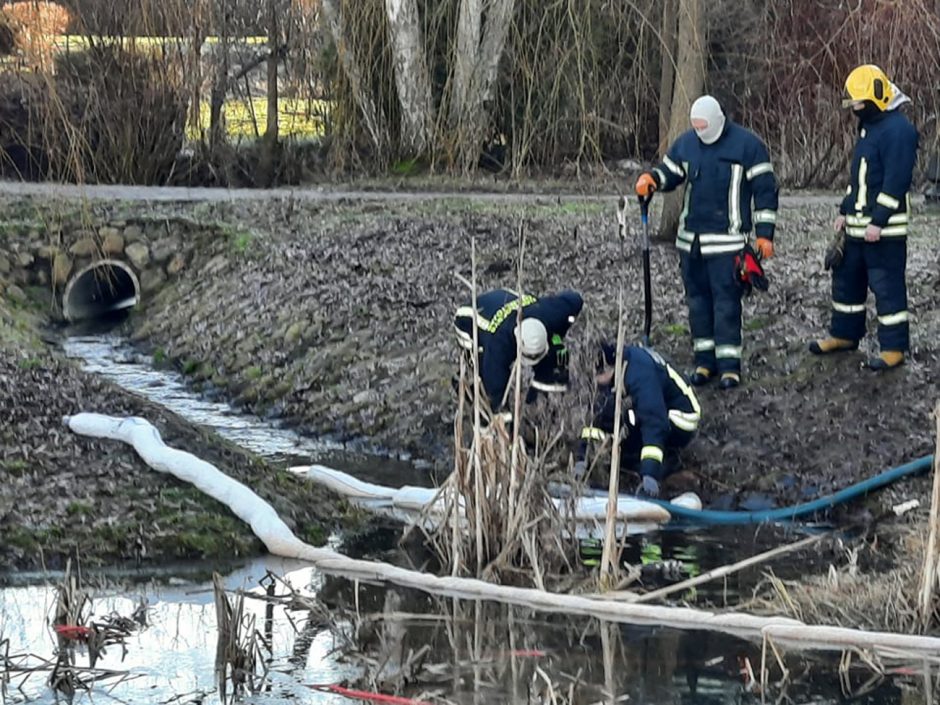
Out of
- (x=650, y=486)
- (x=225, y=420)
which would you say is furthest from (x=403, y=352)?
(x=650, y=486)

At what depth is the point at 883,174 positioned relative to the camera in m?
10.7

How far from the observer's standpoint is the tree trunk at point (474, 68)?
22.3 metres

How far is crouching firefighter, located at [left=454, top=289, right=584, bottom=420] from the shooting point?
1008 centimetres

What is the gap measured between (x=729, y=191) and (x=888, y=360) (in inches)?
61.5

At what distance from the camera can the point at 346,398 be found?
13.4m

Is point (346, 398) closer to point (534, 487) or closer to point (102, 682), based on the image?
point (534, 487)

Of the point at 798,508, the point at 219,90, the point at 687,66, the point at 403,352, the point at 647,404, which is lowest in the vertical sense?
the point at 798,508

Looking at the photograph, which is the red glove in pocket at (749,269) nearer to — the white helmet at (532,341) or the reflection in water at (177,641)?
the white helmet at (532,341)

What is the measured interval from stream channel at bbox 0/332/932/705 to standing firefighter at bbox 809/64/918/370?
2.52m

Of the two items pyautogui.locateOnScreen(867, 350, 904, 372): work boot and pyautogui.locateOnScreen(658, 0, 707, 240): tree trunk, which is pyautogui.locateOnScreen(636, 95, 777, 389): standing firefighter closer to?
pyautogui.locateOnScreen(867, 350, 904, 372): work boot

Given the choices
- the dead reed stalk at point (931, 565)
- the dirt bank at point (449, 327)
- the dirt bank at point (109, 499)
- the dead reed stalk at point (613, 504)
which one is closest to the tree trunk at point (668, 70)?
the dirt bank at point (449, 327)

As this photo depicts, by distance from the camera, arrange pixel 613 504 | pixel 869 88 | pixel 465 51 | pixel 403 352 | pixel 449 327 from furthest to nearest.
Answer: pixel 465 51, pixel 449 327, pixel 403 352, pixel 869 88, pixel 613 504

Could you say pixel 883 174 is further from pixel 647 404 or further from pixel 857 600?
pixel 857 600

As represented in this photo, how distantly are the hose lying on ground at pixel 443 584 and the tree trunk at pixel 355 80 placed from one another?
43.1 feet
